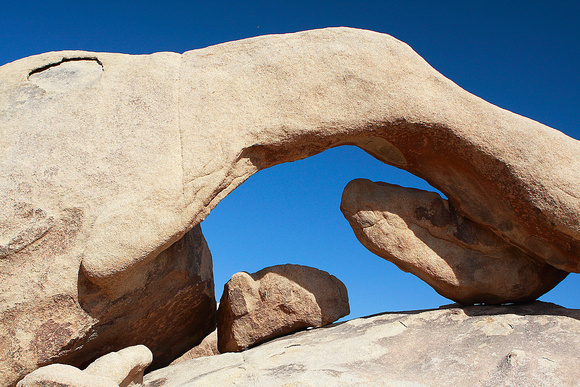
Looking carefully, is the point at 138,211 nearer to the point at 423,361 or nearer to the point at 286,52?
the point at 286,52

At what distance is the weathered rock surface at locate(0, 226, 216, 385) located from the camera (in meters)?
3.28

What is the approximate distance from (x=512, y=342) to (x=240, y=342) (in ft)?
6.96

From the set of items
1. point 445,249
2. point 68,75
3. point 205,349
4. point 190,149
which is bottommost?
point 205,349

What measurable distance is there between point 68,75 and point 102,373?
7.62 ft

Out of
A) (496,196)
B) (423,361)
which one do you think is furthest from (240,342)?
(496,196)

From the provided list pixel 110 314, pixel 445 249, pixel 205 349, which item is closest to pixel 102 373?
pixel 110 314

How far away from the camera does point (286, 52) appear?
4.02 meters

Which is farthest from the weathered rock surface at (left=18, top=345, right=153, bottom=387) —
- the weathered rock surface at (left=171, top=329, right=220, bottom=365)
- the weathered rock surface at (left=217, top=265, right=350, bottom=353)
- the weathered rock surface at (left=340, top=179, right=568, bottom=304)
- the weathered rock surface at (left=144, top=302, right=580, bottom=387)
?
the weathered rock surface at (left=340, top=179, right=568, bottom=304)

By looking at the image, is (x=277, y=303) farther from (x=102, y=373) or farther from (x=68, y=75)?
(x=68, y=75)

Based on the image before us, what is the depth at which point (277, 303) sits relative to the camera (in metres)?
4.27

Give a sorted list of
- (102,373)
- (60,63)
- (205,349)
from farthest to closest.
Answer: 1. (205,349)
2. (60,63)
3. (102,373)

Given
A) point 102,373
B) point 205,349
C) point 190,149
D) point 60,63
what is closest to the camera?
point 102,373

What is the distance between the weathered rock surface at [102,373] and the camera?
2723 millimetres

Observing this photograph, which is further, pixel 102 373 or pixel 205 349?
pixel 205 349
